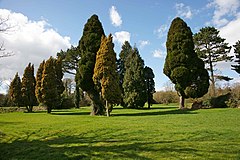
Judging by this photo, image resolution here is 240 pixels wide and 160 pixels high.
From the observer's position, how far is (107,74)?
23.2 m

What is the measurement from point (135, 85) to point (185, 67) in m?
10.1

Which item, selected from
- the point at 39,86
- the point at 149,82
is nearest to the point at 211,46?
the point at 149,82

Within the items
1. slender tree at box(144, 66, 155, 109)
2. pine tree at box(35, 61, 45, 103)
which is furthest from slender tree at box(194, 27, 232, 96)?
pine tree at box(35, 61, 45, 103)

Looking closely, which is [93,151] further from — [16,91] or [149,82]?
[16,91]

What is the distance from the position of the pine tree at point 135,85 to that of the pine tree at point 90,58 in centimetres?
1176

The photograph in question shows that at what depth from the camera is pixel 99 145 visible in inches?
321

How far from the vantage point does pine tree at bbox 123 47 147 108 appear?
36219mm

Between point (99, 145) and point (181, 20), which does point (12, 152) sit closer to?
point (99, 145)

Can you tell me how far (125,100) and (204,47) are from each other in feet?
48.5

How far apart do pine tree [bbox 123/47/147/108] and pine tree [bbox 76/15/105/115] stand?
38.6ft

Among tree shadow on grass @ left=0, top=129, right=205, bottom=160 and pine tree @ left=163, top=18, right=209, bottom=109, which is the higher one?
pine tree @ left=163, top=18, right=209, bottom=109

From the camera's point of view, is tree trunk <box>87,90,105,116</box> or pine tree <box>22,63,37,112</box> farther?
pine tree <box>22,63,37,112</box>

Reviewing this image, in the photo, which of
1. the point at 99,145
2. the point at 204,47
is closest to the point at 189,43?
the point at 204,47

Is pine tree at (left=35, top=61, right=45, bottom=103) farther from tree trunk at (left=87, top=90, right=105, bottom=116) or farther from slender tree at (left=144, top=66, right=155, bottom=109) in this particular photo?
slender tree at (left=144, top=66, right=155, bottom=109)
